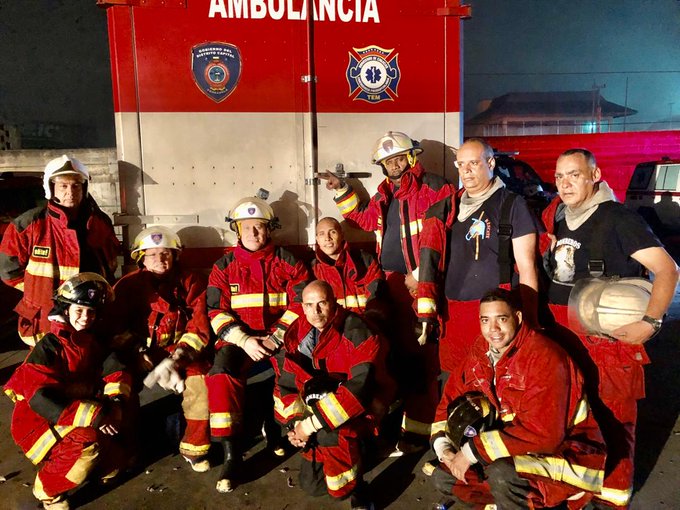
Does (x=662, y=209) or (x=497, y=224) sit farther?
(x=662, y=209)

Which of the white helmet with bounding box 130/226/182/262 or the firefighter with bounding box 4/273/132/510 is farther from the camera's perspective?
the white helmet with bounding box 130/226/182/262

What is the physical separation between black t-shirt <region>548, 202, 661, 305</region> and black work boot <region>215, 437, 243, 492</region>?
80.6 inches

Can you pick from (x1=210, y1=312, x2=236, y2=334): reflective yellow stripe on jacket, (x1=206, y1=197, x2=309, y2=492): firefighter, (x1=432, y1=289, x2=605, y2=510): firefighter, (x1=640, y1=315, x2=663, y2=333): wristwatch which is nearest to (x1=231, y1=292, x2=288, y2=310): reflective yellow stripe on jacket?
(x1=206, y1=197, x2=309, y2=492): firefighter

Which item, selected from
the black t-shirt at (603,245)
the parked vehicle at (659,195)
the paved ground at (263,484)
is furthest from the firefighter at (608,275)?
the parked vehicle at (659,195)

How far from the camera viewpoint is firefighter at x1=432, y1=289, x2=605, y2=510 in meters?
2.21

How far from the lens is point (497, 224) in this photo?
8.87ft

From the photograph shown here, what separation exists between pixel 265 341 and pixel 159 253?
0.94 metres

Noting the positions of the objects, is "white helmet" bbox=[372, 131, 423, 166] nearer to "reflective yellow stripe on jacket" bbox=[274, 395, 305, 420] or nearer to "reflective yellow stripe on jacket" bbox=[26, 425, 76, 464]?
"reflective yellow stripe on jacket" bbox=[274, 395, 305, 420]

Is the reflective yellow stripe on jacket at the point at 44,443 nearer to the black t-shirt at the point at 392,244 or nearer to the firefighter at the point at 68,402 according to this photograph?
the firefighter at the point at 68,402

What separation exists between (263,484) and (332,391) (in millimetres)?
752

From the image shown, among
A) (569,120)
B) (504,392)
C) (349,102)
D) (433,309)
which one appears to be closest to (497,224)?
(433,309)

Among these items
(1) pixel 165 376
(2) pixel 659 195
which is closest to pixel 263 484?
(1) pixel 165 376

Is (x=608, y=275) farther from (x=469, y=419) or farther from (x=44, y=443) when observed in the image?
(x=44, y=443)

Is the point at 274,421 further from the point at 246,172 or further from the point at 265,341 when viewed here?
the point at 246,172
